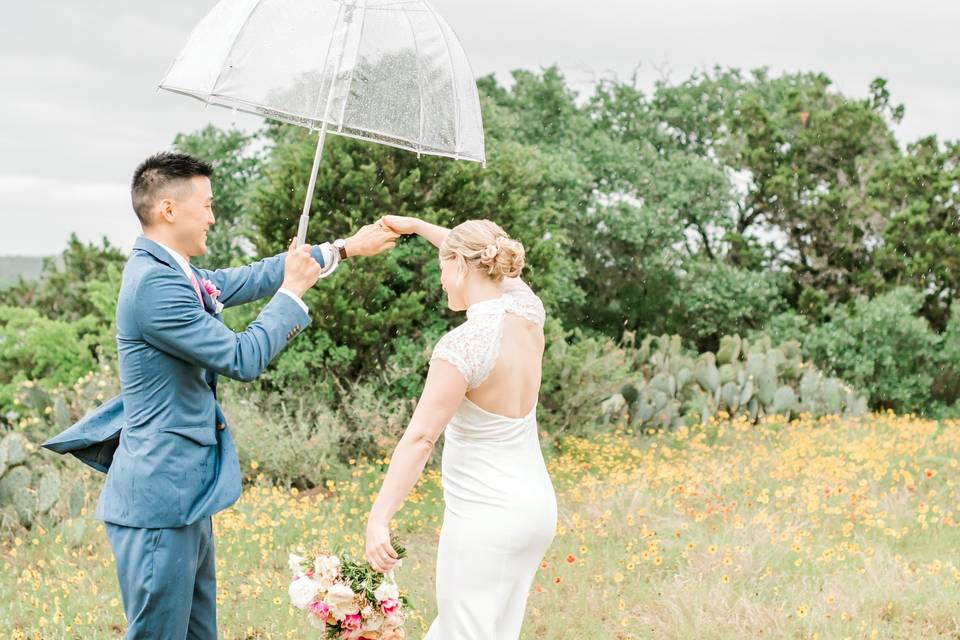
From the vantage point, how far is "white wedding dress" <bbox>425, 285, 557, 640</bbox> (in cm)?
342

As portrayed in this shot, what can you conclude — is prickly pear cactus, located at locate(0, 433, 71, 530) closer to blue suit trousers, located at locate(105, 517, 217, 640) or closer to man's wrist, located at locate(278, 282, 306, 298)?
blue suit trousers, located at locate(105, 517, 217, 640)

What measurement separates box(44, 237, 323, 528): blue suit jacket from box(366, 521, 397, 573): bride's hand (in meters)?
0.63

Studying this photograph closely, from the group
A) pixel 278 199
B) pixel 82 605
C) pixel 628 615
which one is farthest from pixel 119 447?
pixel 278 199

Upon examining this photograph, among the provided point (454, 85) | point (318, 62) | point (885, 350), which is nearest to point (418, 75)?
point (454, 85)

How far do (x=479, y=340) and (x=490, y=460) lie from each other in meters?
0.46

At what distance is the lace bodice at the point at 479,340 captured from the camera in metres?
3.23

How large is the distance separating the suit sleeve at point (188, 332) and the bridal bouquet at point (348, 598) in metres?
0.79

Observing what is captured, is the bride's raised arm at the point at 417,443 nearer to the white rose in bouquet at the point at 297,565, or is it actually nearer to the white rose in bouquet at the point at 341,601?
the white rose in bouquet at the point at 341,601

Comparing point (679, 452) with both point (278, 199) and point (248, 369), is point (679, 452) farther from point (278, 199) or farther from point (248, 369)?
point (248, 369)

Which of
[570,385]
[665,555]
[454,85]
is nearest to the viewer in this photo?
[454,85]

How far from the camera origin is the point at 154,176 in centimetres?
345

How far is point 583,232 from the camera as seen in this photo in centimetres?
1758

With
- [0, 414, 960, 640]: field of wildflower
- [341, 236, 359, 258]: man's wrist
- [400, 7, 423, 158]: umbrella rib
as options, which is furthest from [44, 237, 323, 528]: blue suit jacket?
[0, 414, 960, 640]: field of wildflower

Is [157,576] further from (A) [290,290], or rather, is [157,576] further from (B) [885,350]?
(B) [885,350]
